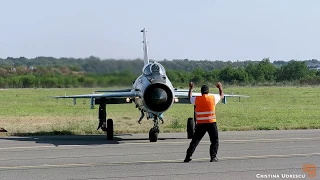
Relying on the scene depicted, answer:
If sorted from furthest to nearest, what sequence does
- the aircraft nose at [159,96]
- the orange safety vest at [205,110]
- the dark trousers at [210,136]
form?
the aircraft nose at [159,96], the orange safety vest at [205,110], the dark trousers at [210,136]

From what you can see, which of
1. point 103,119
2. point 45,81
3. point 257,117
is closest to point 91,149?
point 103,119

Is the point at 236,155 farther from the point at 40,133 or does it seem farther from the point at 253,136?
the point at 40,133

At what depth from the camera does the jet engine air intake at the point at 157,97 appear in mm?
16969

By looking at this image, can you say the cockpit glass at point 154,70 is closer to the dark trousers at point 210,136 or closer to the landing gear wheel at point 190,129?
the landing gear wheel at point 190,129

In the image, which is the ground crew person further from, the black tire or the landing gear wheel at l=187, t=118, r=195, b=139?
the black tire

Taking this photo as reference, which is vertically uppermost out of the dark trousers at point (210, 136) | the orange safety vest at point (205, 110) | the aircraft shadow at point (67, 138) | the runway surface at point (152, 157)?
the orange safety vest at point (205, 110)

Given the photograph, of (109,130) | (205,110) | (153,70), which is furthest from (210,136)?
(109,130)

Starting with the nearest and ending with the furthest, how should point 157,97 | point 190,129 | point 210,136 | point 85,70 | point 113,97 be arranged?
point 210,136 → point 157,97 → point 190,129 → point 113,97 → point 85,70

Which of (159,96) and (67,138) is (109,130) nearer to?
(67,138)

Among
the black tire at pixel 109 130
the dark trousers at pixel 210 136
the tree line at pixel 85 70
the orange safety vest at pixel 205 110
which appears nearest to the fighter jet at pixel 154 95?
the black tire at pixel 109 130

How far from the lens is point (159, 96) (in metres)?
16.9

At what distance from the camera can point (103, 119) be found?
2094cm

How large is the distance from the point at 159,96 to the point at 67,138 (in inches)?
162

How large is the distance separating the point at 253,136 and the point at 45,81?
835 cm
